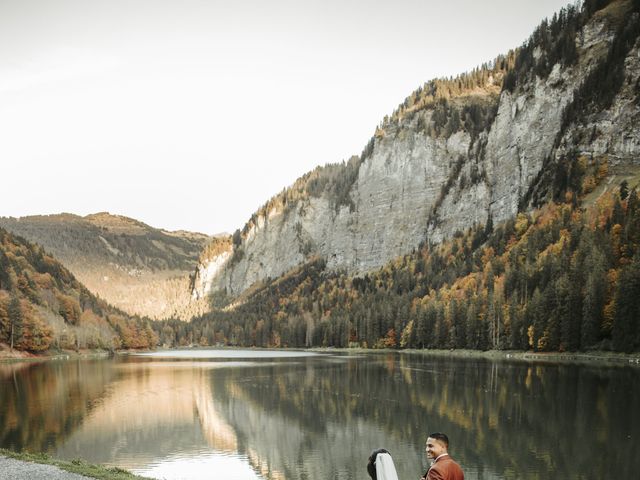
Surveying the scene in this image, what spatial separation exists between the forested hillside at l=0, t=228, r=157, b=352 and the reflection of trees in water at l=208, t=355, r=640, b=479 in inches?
2571

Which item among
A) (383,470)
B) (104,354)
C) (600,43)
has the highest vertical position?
(600,43)

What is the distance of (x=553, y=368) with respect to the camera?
69438 millimetres

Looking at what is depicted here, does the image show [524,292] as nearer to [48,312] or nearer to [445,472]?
[445,472]

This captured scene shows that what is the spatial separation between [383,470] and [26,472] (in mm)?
16974

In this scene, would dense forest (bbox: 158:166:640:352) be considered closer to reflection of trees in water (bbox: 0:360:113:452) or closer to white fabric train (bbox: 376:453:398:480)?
reflection of trees in water (bbox: 0:360:113:452)

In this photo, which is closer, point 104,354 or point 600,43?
point 104,354

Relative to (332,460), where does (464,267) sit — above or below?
above

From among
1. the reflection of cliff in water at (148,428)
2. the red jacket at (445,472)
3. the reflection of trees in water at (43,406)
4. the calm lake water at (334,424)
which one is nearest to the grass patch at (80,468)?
the calm lake water at (334,424)

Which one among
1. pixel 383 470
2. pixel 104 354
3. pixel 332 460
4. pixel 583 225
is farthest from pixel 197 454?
pixel 104 354

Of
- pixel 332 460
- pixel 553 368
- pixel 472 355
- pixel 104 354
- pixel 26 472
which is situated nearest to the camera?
pixel 26 472

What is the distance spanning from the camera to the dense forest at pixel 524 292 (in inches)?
3162

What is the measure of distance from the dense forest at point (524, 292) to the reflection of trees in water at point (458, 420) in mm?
18978

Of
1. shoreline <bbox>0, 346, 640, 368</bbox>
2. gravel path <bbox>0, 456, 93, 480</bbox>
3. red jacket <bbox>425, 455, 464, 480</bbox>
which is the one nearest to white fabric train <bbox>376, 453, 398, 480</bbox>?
red jacket <bbox>425, 455, 464, 480</bbox>

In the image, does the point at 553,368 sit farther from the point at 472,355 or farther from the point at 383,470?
the point at 383,470
